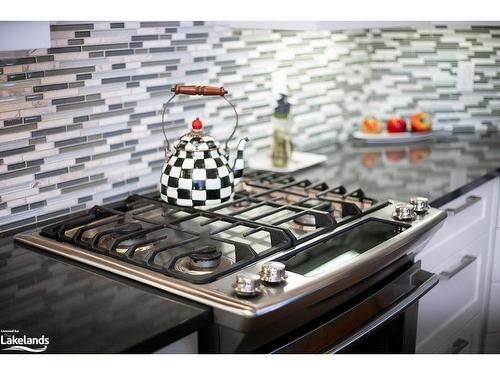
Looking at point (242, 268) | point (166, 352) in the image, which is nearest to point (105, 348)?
point (166, 352)

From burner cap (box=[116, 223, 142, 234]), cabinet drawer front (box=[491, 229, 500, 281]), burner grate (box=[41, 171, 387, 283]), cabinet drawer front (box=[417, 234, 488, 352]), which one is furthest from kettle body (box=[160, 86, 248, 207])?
cabinet drawer front (box=[491, 229, 500, 281])

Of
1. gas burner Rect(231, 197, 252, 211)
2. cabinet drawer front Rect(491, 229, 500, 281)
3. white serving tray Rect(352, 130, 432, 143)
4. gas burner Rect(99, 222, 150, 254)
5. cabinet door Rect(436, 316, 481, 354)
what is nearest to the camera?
gas burner Rect(99, 222, 150, 254)

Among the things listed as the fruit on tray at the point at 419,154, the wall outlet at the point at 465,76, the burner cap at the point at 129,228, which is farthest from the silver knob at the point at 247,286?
the wall outlet at the point at 465,76

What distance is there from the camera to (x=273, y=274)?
1.42 m

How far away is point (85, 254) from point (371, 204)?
0.83 m

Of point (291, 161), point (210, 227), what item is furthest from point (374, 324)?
point (291, 161)

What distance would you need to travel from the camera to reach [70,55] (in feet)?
6.30

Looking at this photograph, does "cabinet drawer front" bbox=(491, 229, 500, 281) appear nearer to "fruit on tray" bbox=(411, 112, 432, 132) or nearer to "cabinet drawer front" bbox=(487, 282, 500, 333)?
"cabinet drawer front" bbox=(487, 282, 500, 333)

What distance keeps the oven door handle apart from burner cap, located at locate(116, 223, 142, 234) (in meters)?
0.54

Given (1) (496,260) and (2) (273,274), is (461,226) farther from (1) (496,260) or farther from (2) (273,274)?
(2) (273,274)

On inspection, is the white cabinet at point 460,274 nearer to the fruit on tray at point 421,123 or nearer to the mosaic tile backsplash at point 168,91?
the fruit on tray at point 421,123

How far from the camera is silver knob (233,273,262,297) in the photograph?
1359mm

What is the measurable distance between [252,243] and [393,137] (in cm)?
141

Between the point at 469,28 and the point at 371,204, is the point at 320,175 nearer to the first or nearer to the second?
the point at 371,204
